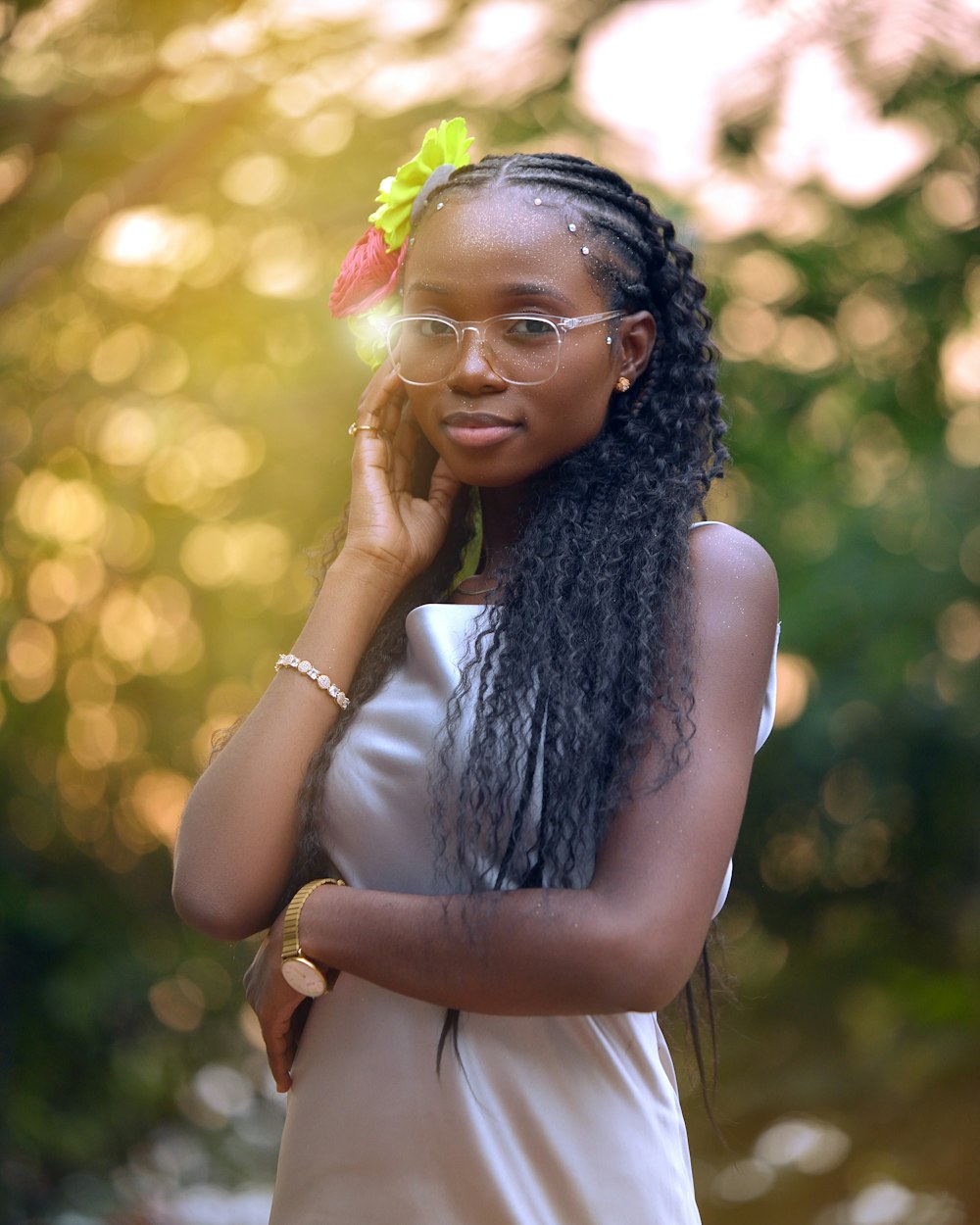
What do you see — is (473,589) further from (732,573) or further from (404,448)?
(732,573)

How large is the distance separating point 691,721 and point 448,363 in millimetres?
581

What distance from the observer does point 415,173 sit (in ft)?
6.64

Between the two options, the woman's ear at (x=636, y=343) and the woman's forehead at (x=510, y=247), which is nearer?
the woman's forehead at (x=510, y=247)

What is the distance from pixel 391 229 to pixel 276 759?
798 mm

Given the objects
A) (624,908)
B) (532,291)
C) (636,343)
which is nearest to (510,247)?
(532,291)

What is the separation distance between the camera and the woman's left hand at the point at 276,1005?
172 cm

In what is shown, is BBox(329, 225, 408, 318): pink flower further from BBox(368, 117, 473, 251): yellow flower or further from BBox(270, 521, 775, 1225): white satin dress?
BBox(270, 521, 775, 1225): white satin dress

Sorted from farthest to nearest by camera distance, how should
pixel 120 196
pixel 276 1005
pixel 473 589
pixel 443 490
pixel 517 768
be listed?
1. pixel 120 196
2. pixel 443 490
3. pixel 473 589
4. pixel 276 1005
5. pixel 517 768

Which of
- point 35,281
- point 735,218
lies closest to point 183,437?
point 35,281

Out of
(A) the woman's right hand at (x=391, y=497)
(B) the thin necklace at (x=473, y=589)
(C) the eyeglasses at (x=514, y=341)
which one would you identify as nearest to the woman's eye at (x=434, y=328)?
(C) the eyeglasses at (x=514, y=341)

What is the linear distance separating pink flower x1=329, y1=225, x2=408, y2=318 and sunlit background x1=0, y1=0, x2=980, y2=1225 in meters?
1.77

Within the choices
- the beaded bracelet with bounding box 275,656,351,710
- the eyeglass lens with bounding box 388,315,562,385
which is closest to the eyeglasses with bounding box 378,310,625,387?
the eyeglass lens with bounding box 388,315,562,385

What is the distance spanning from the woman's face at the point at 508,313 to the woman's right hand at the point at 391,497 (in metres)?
0.17

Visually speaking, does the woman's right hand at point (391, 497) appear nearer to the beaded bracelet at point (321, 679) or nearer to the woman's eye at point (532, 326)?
the beaded bracelet at point (321, 679)
